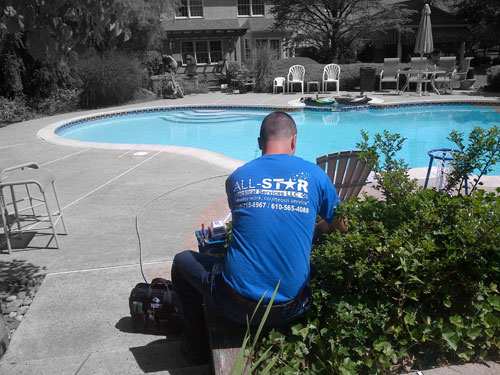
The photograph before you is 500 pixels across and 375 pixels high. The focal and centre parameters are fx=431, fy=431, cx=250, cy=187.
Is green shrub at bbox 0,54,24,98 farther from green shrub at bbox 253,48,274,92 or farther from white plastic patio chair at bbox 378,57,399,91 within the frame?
white plastic patio chair at bbox 378,57,399,91

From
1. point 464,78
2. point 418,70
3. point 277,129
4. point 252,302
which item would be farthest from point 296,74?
point 252,302

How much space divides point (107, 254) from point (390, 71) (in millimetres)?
14972

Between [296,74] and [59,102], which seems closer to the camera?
[59,102]

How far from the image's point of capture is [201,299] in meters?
2.21

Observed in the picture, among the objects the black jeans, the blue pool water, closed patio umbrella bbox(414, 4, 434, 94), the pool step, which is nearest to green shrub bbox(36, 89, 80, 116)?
the blue pool water

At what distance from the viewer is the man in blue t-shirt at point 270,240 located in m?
1.87

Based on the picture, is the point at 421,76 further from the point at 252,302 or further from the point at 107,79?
the point at 252,302

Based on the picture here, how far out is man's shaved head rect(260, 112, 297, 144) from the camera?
2.20 meters

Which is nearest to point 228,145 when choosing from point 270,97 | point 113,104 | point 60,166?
point 60,166

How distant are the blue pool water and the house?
12371 mm

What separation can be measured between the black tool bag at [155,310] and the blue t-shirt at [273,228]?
0.79 metres

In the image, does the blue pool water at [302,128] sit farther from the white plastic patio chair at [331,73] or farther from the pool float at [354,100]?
the white plastic patio chair at [331,73]

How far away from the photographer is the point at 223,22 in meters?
26.2

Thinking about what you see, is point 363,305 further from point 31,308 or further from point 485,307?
point 31,308
